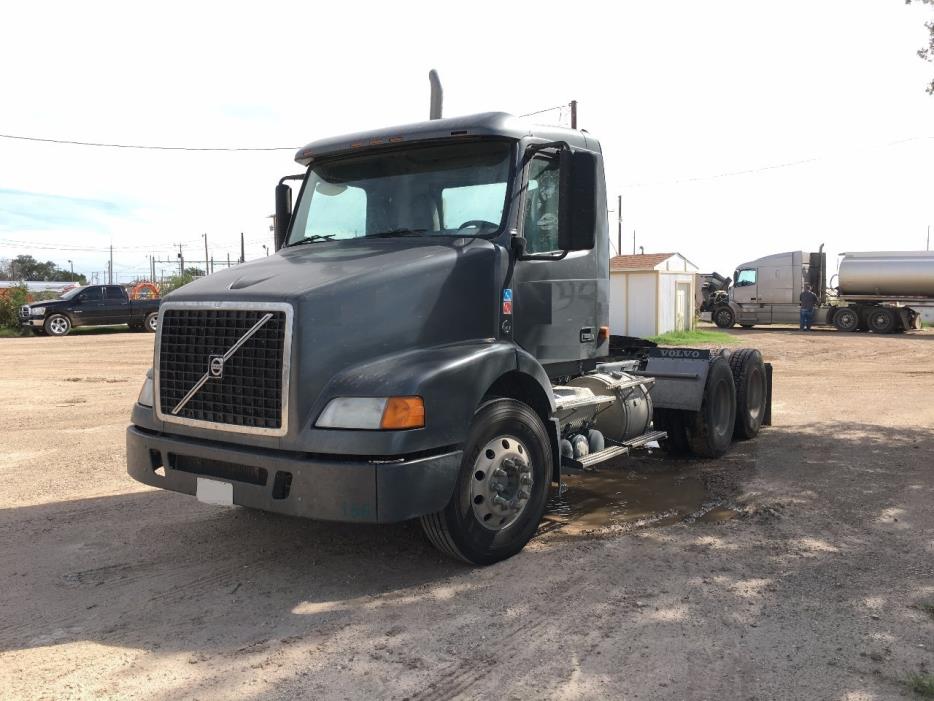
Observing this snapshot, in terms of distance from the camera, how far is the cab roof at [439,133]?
5152 mm

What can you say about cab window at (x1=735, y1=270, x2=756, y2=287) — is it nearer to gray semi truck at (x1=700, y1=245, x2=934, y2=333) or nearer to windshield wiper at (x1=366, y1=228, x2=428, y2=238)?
gray semi truck at (x1=700, y1=245, x2=934, y2=333)

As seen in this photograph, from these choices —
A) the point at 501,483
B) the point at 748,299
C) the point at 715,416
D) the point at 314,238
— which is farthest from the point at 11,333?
the point at 748,299

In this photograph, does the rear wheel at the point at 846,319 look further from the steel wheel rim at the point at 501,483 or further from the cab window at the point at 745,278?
the steel wheel rim at the point at 501,483

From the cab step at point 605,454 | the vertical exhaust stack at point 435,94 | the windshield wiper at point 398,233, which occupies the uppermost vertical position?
the vertical exhaust stack at point 435,94

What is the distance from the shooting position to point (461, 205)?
5.21 meters

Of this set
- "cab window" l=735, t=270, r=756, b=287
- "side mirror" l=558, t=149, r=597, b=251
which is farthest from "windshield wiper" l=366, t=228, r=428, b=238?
"cab window" l=735, t=270, r=756, b=287

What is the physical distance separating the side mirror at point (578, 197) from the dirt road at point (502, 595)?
209 centimetres

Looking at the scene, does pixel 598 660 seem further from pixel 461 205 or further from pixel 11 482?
pixel 11 482

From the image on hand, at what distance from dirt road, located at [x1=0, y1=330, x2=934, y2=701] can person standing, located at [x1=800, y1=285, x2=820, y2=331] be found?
25.6 m

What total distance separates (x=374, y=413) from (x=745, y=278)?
106ft

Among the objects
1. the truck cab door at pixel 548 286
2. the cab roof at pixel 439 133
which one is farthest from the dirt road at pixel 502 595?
the cab roof at pixel 439 133

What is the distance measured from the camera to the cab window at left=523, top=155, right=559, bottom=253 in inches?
209

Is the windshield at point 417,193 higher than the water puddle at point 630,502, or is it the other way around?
the windshield at point 417,193

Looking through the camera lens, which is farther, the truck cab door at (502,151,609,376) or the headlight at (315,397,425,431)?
the truck cab door at (502,151,609,376)
